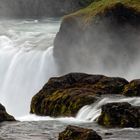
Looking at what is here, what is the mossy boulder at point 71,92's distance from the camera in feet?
128

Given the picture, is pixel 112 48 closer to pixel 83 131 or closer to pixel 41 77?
pixel 41 77

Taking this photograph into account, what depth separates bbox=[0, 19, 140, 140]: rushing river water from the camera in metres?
32.4

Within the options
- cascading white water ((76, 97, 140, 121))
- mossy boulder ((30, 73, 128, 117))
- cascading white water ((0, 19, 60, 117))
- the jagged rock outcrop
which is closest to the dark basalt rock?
cascading white water ((76, 97, 140, 121))

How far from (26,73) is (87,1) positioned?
4386 centimetres

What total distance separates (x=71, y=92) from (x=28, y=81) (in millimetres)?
24412

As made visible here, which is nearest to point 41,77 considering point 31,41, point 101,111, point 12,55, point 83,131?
point 12,55

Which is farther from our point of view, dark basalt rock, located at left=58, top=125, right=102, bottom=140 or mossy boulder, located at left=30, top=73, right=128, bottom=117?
mossy boulder, located at left=30, top=73, right=128, bottom=117

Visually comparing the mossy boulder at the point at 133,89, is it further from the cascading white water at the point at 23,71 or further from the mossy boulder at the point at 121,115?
the cascading white water at the point at 23,71

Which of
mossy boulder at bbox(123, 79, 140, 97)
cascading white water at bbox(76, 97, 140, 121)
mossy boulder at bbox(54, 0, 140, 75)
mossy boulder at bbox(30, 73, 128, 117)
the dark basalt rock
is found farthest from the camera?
mossy boulder at bbox(54, 0, 140, 75)

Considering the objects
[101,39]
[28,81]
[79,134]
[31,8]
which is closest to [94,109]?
[79,134]

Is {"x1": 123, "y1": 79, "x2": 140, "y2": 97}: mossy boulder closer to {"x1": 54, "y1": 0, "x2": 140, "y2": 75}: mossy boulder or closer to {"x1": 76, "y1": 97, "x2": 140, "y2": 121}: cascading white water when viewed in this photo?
{"x1": 76, "y1": 97, "x2": 140, "y2": 121}: cascading white water

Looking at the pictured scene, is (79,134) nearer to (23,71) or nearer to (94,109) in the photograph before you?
(94,109)

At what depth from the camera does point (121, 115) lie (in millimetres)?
32500

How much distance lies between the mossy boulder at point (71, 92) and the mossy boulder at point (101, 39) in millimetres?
13756
